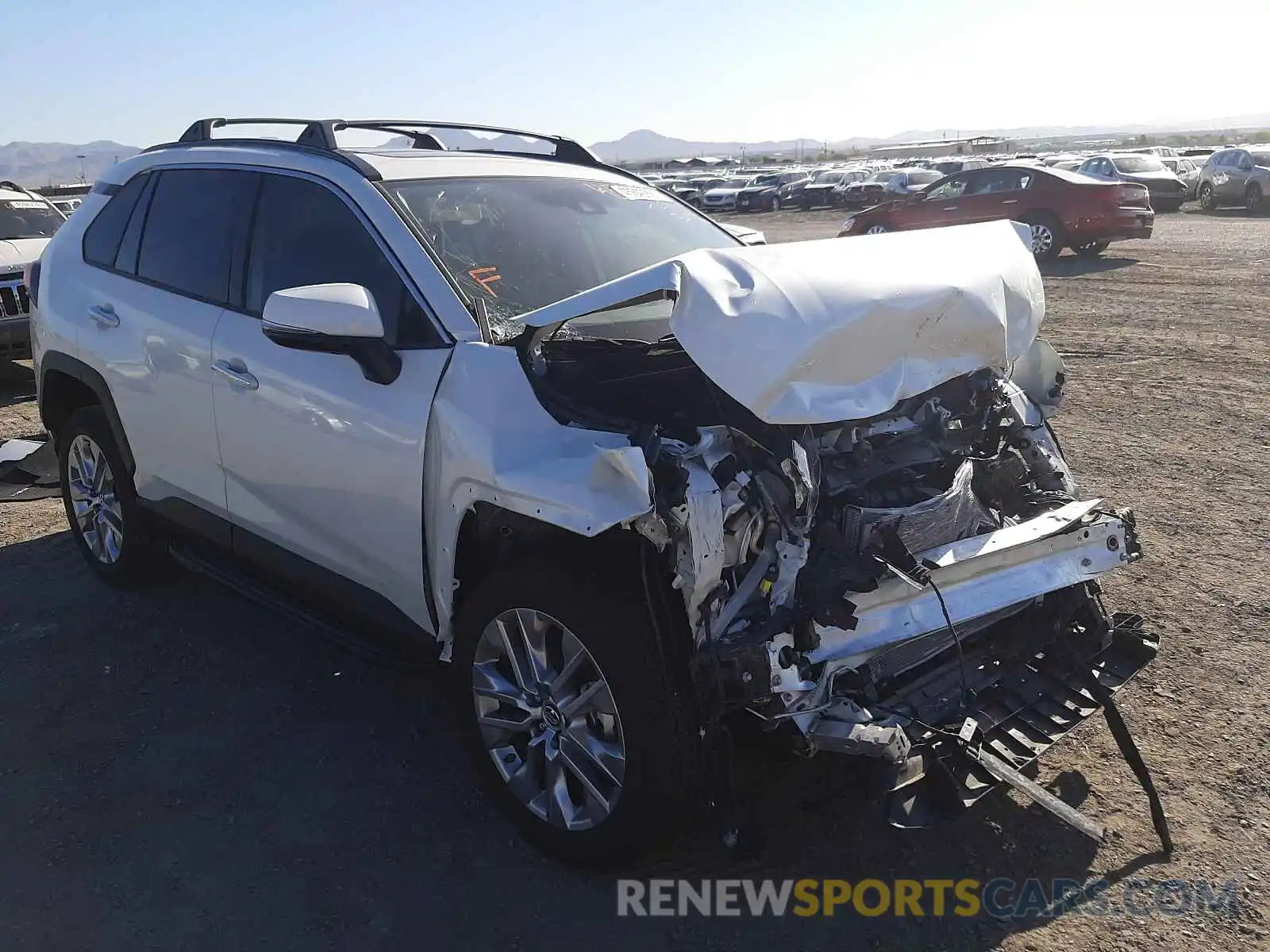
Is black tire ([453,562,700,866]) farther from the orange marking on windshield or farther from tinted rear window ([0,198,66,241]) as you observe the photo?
tinted rear window ([0,198,66,241])

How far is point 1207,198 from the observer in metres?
25.8

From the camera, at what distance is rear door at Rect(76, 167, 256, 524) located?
393 centimetres

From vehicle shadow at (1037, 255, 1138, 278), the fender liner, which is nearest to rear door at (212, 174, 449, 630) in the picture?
the fender liner

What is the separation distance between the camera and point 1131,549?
124 inches

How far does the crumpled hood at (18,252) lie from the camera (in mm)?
9438

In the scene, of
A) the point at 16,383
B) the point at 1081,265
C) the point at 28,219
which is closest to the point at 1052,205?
the point at 1081,265

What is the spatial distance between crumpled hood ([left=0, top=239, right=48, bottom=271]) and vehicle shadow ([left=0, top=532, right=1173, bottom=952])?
683 cm

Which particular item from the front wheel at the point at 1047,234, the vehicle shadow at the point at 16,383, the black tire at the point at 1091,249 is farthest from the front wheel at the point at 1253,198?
the vehicle shadow at the point at 16,383

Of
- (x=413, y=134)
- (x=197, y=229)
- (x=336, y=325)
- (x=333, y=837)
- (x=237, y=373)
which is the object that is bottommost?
(x=333, y=837)

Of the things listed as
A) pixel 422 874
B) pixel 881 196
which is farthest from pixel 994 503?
pixel 881 196

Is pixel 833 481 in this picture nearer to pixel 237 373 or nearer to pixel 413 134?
pixel 237 373

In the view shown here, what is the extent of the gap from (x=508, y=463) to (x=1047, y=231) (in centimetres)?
1592

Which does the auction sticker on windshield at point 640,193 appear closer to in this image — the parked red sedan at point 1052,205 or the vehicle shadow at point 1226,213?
the parked red sedan at point 1052,205

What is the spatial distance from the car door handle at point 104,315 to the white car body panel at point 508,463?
220cm
